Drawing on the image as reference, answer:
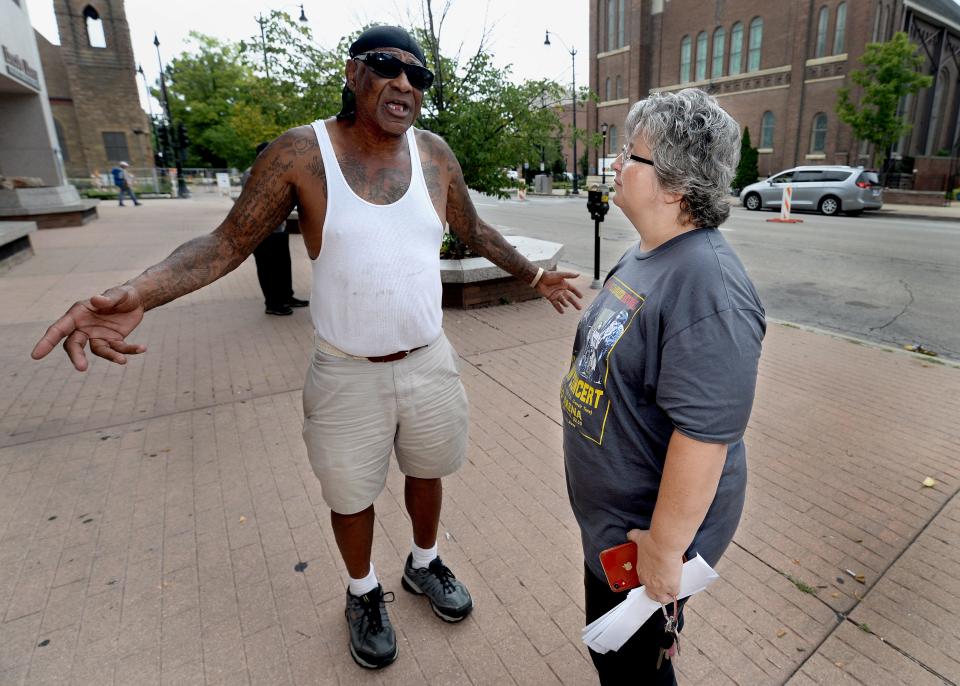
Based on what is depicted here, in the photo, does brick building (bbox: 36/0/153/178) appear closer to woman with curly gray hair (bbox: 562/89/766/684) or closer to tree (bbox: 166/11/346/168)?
tree (bbox: 166/11/346/168)

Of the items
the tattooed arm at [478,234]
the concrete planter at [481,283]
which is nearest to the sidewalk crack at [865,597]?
the tattooed arm at [478,234]

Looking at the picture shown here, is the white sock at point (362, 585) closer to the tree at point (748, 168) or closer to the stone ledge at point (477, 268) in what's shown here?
the stone ledge at point (477, 268)

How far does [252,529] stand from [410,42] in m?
2.38

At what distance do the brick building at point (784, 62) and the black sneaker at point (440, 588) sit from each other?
2803 cm

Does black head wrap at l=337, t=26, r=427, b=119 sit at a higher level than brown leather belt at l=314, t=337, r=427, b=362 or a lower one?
higher

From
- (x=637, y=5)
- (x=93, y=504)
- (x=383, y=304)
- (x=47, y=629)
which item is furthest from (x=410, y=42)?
(x=637, y=5)

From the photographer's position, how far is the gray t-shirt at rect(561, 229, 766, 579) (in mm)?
1226

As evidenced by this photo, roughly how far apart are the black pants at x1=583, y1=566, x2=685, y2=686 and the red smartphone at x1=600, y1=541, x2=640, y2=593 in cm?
13

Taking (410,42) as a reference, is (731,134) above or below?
below

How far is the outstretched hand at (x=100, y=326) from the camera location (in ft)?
5.22

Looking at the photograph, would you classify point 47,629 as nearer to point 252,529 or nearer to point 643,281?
point 252,529

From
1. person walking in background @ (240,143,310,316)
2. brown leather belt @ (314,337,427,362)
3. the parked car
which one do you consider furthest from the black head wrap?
the parked car

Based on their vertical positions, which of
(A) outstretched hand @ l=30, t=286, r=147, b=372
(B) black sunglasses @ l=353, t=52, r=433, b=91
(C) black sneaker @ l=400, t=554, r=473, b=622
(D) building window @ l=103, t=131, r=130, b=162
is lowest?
(C) black sneaker @ l=400, t=554, r=473, b=622

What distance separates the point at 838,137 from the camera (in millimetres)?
31172
